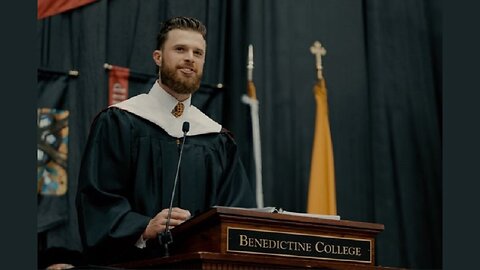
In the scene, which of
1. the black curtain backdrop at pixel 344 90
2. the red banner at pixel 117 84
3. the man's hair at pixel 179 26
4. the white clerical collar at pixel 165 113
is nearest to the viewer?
the white clerical collar at pixel 165 113

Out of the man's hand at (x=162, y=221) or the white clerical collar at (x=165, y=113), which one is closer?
the man's hand at (x=162, y=221)

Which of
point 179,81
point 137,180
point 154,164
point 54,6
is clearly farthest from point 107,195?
point 54,6

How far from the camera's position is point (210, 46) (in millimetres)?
6871

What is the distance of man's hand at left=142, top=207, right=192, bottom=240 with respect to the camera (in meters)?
4.08

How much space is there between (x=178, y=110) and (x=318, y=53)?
2.56m

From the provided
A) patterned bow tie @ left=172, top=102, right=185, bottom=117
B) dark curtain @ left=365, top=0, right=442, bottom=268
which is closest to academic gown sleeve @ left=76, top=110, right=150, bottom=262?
patterned bow tie @ left=172, top=102, right=185, bottom=117

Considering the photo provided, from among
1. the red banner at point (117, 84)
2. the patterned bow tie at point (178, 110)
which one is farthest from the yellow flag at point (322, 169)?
the patterned bow tie at point (178, 110)

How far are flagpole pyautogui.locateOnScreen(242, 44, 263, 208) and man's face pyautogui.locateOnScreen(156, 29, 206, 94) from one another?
5.53ft

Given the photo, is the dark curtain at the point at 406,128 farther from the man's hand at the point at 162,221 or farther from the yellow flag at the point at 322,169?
the man's hand at the point at 162,221

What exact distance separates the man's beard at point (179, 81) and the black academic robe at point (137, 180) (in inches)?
11.0

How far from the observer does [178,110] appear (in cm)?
506

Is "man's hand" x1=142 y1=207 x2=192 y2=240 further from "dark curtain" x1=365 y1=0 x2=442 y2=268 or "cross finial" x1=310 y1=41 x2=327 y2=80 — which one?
"dark curtain" x1=365 y1=0 x2=442 y2=268

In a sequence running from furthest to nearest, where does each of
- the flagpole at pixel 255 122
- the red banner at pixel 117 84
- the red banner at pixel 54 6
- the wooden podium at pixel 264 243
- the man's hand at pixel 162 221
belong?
the flagpole at pixel 255 122 < the red banner at pixel 117 84 < the red banner at pixel 54 6 < the man's hand at pixel 162 221 < the wooden podium at pixel 264 243

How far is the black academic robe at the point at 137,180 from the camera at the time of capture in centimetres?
434
